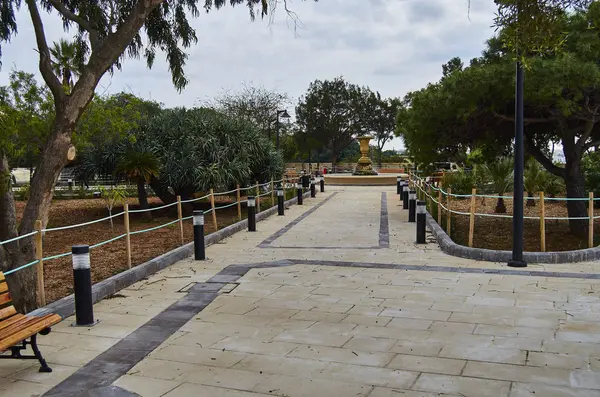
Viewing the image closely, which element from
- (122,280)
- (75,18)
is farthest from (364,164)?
(122,280)

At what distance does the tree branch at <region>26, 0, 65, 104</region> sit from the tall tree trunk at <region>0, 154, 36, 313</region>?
99 cm

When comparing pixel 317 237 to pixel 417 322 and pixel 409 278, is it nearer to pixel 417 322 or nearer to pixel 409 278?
pixel 409 278

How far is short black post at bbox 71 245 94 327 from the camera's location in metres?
5.57

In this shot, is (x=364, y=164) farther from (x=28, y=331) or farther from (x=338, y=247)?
(x=28, y=331)

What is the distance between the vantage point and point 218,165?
652 inches

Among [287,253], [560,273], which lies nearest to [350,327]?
[560,273]

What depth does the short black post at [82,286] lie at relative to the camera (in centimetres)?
557

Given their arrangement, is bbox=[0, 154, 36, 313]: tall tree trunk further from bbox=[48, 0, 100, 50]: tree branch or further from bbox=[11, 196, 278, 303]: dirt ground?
bbox=[48, 0, 100, 50]: tree branch

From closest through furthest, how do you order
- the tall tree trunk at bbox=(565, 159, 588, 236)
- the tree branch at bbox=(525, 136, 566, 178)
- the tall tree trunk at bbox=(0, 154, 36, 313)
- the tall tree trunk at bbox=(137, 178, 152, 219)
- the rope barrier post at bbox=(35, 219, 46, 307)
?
the rope barrier post at bbox=(35, 219, 46, 307) < the tall tree trunk at bbox=(0, 154, 36, 313) < the tall tree trunk at bbox=(565, 159, 588, 236) < the tree branch at bbox=(525, 136, 566, 178) < the tall tree trunk at bbox=(137, 178, 152, 219)

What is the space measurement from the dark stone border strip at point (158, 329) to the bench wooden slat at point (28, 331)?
0.44 metres

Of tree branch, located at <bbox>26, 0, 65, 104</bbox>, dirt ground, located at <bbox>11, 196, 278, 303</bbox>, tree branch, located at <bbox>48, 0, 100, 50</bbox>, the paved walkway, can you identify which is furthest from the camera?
dirt ground, located at <bbox>11, 196, 278, 303</bbox>

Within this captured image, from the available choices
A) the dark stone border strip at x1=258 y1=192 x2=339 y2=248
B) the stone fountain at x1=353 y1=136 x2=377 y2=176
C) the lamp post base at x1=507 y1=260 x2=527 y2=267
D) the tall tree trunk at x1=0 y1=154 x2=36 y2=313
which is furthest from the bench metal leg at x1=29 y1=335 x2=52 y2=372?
the stone fountain at x1=353 y1=136 x2=377 y2=176

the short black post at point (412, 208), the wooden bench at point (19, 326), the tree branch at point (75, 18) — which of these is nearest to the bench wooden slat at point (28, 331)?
the wooden bench at point (19, 326)

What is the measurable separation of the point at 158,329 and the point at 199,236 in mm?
3759
